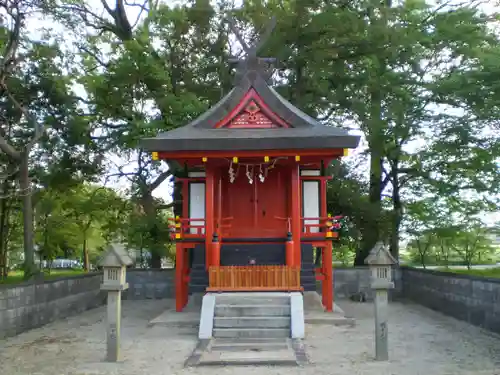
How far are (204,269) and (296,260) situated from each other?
293 cm

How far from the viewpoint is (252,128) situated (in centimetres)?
1431

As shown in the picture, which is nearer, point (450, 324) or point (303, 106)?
point (450, 324)

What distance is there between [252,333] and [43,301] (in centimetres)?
658

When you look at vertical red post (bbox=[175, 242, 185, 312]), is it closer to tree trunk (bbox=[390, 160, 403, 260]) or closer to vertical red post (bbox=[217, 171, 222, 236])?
vertical red post (bbox=[217, 171, 222, 236])

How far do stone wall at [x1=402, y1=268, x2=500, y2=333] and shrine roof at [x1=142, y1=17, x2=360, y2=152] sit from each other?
500cm

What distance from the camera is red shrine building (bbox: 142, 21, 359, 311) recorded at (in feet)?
42.0

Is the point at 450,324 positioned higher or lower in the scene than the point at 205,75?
lower

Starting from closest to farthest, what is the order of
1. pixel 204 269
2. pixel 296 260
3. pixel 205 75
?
pixel 296 260
pixel 204 269
pixel 205 75

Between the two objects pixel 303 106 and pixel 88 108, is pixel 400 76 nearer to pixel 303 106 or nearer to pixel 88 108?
pixel 303 106

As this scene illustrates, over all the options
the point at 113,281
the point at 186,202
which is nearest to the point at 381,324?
the point at 113,281

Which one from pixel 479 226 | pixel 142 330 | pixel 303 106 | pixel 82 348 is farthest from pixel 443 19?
pixel 82 348

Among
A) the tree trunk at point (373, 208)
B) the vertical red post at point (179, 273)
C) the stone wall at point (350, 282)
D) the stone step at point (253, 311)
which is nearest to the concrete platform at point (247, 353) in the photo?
the stone step at point (253, 311)

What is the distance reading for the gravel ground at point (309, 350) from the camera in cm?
812

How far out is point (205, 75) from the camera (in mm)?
21484
